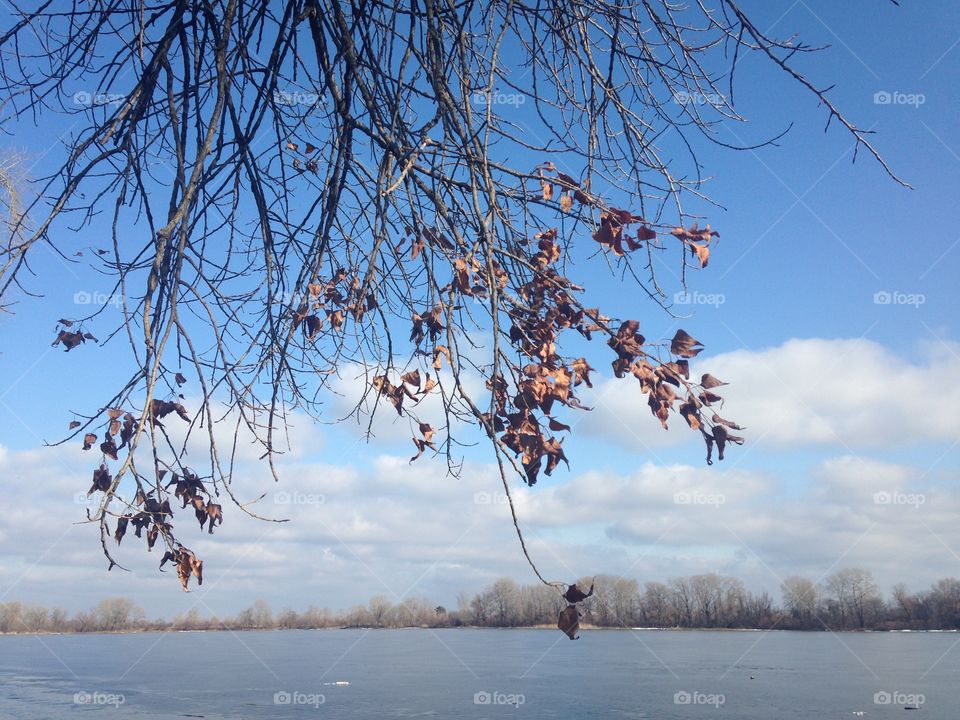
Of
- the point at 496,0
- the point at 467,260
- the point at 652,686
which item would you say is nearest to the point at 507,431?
the point at 467,260

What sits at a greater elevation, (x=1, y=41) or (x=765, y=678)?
(x=1, y=41)

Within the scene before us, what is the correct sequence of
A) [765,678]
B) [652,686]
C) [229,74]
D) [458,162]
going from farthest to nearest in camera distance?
[765,678]
[652,686]
[458,162]
[229,74]

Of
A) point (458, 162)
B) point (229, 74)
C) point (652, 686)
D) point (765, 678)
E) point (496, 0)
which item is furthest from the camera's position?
point (765, 678)

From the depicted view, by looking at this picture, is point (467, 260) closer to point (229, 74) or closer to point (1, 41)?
point (229, 74)

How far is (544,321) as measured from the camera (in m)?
2.57

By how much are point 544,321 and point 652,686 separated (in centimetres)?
4616

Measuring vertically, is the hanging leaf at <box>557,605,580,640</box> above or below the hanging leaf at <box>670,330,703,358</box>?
below

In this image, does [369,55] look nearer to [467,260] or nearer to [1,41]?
[467,260]

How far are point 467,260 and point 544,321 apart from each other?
314mm

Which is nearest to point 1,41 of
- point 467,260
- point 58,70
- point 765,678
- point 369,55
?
point 58,70

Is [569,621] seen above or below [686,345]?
below

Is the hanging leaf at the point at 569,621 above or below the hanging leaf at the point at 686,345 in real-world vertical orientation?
below

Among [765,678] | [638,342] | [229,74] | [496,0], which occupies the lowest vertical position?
[765,678]

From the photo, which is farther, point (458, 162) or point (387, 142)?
point (458, 162)
